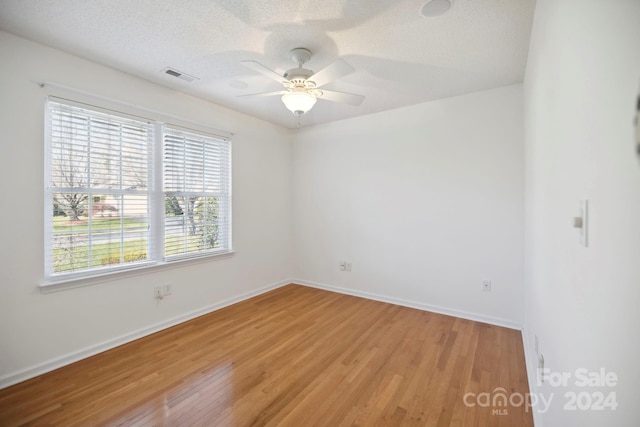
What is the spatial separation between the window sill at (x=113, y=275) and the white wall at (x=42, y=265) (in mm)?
45

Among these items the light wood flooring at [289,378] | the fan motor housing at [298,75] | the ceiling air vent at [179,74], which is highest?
the ceiling air vent at [179,74]

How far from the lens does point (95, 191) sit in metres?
2.42

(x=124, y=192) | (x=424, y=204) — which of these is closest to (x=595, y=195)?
(x=424, y=204)

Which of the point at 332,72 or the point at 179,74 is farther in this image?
the point at 179,74

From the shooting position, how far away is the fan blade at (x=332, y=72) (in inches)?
72.0

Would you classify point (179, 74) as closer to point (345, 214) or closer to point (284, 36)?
point (284, 36)

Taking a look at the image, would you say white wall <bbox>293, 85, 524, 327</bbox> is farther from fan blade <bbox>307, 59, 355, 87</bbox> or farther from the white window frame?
fan blade <bbox>307, 59, 355, 87</bbox>

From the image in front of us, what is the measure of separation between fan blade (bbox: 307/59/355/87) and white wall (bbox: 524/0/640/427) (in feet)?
3.51

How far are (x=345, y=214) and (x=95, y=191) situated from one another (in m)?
2.91

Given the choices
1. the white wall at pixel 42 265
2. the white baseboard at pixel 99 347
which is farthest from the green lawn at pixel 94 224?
the white baseboard at pixel 99 347

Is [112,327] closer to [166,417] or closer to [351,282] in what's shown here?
[166,417]

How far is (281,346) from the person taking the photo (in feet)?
8.27

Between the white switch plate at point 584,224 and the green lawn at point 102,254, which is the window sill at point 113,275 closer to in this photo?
the green lawn at point 102,254

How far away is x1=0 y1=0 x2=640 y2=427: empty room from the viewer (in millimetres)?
863
